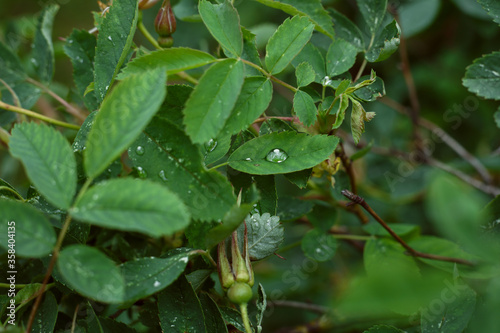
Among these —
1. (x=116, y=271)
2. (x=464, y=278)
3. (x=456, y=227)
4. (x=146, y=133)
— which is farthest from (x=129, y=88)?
(x=464, y=278)

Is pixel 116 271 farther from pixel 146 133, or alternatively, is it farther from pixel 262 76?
pixel 262 76

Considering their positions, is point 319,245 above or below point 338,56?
below

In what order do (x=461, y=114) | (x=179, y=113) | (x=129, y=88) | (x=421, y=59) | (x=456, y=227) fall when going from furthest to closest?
(x=421, y=59), (x=461, y=114), (x=179, y=113), (x=129, y=88), (x=456, y=227)

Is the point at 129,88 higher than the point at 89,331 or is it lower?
higher

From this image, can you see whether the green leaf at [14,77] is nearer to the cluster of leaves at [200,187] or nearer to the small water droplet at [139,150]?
the cluster of leaves at [200,187]

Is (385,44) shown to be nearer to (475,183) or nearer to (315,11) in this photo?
(315,11)

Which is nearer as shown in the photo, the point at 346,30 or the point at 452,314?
the point at 452,314

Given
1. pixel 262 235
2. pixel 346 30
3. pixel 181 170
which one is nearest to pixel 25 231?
pixel 181 170
